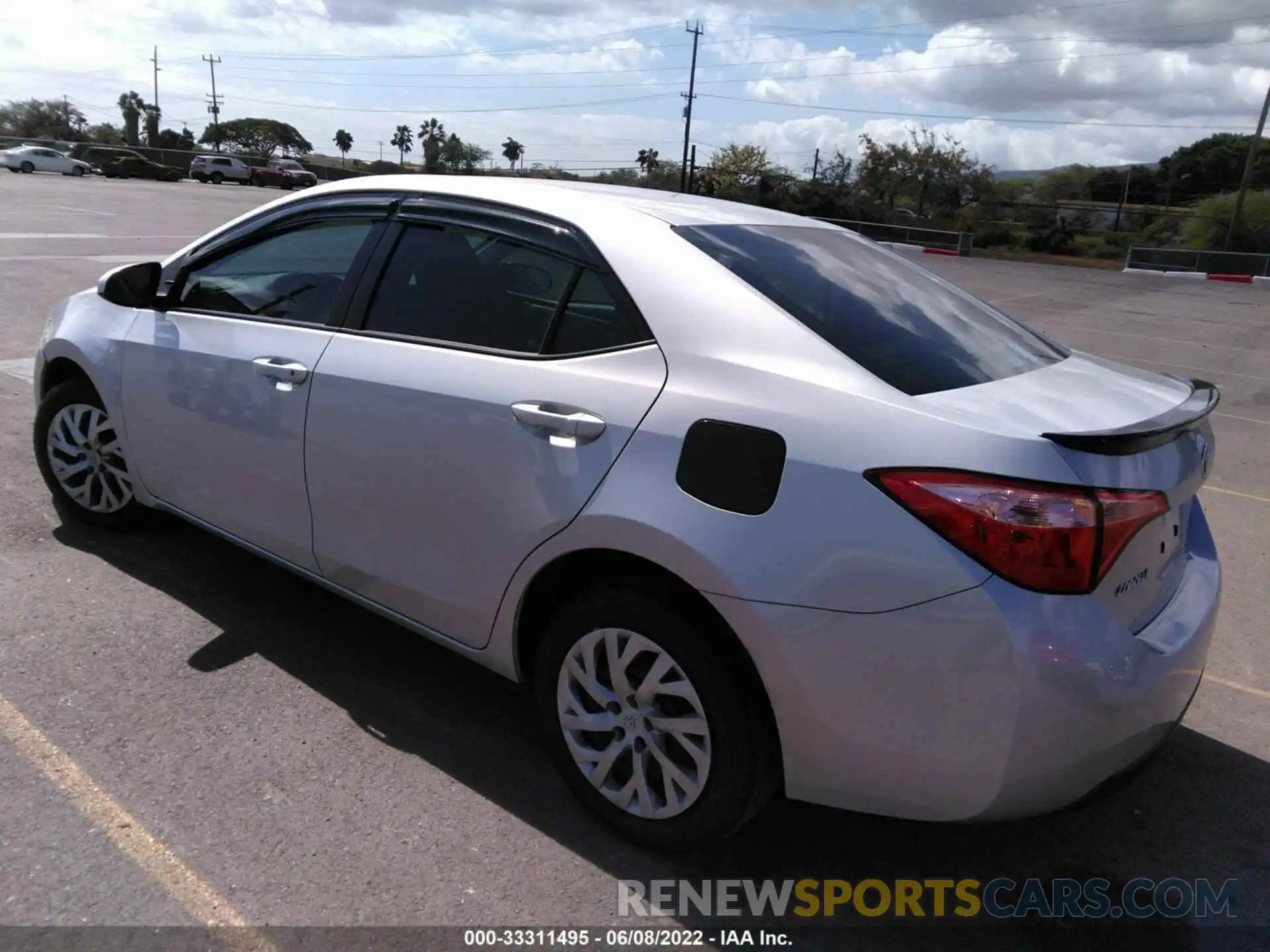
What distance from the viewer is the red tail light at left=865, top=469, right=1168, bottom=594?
2.07 meters

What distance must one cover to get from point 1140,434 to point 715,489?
958 millimetres

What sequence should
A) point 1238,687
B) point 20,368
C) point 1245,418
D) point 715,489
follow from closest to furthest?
point 715,489, point 1238,687, point 20,368, point 1245,418

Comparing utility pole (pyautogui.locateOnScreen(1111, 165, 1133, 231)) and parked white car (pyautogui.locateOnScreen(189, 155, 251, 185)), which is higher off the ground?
utility pole (pyautogui.locateOnScreen(1111, 165, 1133, 231))

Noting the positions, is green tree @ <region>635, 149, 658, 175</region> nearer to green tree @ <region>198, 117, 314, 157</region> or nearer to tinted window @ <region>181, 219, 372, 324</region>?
green tree @ <region>198, 117, 314, 157</region>

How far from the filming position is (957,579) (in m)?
2.07

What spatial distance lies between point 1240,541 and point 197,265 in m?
5.48

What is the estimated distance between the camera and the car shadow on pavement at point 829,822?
2.61m

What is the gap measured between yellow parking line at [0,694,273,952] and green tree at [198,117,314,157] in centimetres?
9616

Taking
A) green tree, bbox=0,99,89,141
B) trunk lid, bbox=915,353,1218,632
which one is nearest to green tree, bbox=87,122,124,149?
green tree, bbox=0,99,89,141

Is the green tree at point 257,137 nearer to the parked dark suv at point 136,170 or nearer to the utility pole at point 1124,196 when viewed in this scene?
the parked dark suv at point 136,170

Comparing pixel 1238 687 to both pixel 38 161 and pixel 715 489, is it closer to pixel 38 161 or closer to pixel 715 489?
pixel 715 489

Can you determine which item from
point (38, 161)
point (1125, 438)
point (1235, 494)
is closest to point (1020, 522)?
point (1125, 438)

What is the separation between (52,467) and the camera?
452cm

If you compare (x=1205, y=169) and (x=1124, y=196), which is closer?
(x=1124, y=196)
